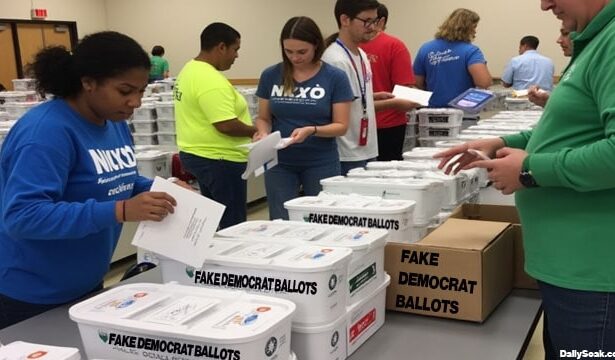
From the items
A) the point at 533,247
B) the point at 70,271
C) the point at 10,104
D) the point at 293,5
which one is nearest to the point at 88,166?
the point at 70,271

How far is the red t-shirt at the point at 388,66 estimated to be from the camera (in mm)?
3613

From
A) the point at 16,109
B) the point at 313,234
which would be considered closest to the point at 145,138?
the point at 16,109

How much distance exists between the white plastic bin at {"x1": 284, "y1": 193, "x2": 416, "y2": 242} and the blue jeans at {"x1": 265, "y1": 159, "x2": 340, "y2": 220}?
2.93 ft

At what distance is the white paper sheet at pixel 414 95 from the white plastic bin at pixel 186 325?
2.26 meters

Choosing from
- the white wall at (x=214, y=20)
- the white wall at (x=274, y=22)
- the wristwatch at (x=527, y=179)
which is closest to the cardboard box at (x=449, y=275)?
the wristwatch at (x=527, y=179)

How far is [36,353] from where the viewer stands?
994 millimetres

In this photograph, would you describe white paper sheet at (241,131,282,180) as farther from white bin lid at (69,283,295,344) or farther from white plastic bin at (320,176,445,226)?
white bin lid at (69,283,295,344)

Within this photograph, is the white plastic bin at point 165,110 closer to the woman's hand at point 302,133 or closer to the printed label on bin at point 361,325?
the woman's hand at point 302,133

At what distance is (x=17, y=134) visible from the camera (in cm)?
147

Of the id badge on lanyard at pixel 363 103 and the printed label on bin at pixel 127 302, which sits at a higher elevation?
the id badge on lanyard at pixel 363 103

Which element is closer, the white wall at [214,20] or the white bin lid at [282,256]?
the white bin lid at [282,256]

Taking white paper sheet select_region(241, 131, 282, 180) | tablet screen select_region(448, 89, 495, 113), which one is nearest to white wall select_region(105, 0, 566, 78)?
tablet screen select_region(448, 89, 495, 113)

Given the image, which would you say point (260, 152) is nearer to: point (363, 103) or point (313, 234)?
point (313, 234)

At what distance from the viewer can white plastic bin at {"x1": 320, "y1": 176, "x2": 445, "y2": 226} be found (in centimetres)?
187
